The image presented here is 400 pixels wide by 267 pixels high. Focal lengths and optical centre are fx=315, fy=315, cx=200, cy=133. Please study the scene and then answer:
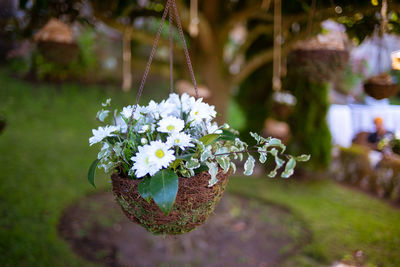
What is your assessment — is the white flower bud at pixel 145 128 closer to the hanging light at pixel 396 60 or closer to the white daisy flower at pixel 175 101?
the white daisy flower at pixel 175 101

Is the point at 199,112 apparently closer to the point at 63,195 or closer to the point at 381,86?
the point at 381,86

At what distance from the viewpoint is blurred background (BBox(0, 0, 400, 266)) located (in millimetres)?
2373

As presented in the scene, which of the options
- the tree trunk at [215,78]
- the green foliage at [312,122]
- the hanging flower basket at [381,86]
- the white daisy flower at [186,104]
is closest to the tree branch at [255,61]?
the tree trunk at [215,78]

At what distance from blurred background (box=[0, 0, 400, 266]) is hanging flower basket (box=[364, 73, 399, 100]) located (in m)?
0.01

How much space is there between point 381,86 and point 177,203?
1.83m

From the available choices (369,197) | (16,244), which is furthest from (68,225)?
(369,197)

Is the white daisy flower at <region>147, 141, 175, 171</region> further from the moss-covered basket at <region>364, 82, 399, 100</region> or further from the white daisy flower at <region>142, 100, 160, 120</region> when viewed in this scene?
the moss-covered basket at <region>364, 82, 399, 100</region>

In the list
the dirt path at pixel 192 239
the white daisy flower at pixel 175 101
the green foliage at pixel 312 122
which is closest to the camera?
the white daisy flower at pixel 175 101

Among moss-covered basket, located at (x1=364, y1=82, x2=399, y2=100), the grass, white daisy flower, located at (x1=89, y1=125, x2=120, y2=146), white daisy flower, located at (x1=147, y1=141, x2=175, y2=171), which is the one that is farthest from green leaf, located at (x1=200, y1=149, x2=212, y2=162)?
the grass

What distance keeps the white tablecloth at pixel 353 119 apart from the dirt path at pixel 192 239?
10.0 ft

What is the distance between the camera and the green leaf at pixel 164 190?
1023 mm

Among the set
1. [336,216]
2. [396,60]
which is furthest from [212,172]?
[336,216]

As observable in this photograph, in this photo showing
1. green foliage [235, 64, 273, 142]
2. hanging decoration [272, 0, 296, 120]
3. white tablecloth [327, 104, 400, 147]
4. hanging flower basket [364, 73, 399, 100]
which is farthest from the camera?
white tablecloth [327, 104, 400, 147]

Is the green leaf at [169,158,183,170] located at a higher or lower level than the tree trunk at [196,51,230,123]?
higher
